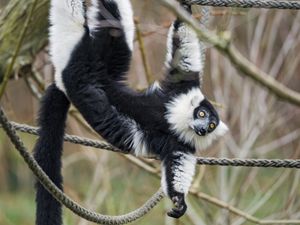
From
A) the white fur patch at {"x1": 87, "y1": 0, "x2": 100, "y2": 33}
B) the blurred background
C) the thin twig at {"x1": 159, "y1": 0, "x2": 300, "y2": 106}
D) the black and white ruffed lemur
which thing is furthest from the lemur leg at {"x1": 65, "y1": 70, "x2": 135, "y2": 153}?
the thin twig at {"x1": 159, "y1": 0, "x2": 300, "y2": 106}

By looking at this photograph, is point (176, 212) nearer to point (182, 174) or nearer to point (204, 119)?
point (182, 174)

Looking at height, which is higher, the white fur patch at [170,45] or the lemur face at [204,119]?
the white fur patch at [170,45]

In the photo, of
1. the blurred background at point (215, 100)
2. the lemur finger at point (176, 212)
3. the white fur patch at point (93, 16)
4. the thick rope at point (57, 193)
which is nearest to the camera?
the thick rope at point (57, 193)

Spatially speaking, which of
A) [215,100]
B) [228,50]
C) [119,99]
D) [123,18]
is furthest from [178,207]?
[215,100]

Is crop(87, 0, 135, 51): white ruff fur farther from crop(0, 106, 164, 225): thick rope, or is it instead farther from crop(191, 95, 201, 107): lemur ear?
crop(0, 106, 164, 225): thick rope

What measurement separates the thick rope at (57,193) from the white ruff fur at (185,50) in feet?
1.95

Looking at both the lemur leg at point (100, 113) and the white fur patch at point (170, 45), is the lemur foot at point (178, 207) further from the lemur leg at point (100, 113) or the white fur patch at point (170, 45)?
the white fur patch at point (170, 45)

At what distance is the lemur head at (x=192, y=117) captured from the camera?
122 inches

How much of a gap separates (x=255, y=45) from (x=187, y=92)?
6.45ft

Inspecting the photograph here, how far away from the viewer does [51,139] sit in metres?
3.10

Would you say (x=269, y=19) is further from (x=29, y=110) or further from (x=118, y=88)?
(x=29, y=110)

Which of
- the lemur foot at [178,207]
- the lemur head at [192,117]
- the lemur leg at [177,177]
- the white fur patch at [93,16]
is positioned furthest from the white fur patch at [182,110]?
the white fur patch at [93,16]

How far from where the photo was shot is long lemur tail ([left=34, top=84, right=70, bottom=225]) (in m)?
3.00

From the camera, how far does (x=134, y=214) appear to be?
316cm
